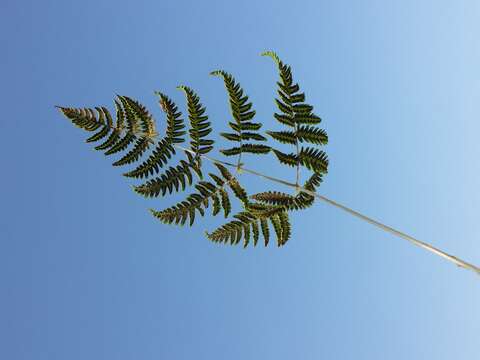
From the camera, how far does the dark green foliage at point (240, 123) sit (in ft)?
12.7

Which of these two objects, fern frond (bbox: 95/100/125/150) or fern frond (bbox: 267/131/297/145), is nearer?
fern frond (bbox: 267/131/297/145)

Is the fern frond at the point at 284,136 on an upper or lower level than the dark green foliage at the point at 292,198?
upper

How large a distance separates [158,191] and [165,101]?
808 mm

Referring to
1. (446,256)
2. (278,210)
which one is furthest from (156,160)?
(446,256)

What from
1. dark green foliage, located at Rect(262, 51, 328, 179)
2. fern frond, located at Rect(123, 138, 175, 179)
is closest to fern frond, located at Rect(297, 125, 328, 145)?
dark green foliage, located at Rect(262, 51, 328, 179)

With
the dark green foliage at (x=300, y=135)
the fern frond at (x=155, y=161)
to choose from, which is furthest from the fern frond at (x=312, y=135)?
the fern frond at (x=155, y=161)

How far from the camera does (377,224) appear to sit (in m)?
2.95

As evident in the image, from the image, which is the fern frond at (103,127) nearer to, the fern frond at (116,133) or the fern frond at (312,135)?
the fern frond at (116,133)

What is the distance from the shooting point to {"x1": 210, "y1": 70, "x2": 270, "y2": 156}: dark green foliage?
3.86 meters

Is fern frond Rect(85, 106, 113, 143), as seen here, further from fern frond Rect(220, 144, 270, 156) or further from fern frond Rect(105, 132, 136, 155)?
fern frond Rect(220, 144, 270, 156)

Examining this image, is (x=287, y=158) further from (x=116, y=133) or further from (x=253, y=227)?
(x=116, y=133)

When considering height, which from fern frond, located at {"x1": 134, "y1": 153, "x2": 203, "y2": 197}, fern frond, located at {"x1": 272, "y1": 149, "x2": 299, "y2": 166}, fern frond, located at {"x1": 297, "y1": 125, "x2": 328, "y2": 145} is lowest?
fern frond, located at {"x1": 134, "y1": 153, "x2": 203, "y2": 197}

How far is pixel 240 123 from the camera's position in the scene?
3.97 m

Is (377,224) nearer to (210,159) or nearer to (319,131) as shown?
(319,131)
